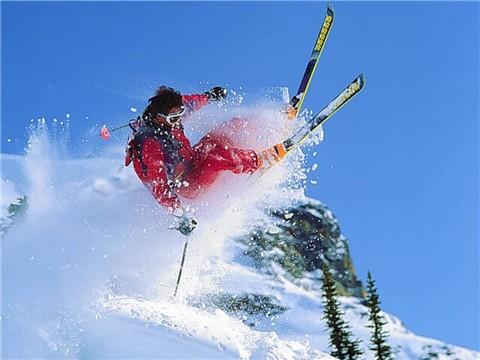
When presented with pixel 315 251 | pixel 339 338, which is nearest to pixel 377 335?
pixel 339 338

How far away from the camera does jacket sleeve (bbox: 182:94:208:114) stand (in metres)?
11.6

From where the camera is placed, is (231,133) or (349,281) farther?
(349,281)

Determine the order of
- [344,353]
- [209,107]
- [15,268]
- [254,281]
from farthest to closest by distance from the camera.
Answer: [254,281] < [344,353] < [209,107] < [15,268]

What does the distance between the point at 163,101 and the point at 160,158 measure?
98 cm

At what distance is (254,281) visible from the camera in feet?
180

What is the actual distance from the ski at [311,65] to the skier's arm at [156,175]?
3340 millimetres

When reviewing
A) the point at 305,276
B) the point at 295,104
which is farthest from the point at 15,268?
the point at 305,276

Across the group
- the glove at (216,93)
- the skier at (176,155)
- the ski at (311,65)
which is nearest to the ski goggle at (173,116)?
the skier at (176,155)

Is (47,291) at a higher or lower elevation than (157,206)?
lower

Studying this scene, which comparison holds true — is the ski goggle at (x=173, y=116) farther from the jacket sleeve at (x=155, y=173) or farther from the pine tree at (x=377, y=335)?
the pine tree at (x=377, y=335)

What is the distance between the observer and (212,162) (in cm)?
1122

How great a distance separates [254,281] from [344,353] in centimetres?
3021

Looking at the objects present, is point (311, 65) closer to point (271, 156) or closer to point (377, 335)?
point (271, 156)

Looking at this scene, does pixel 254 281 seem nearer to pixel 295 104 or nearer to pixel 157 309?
pixel 295 104
